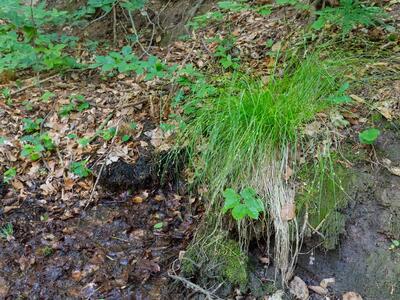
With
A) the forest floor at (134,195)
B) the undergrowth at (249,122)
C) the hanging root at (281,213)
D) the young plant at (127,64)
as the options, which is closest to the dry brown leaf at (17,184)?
the forest floor at (134,195)

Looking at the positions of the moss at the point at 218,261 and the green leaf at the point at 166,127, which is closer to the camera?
the moss at the point at 218,261

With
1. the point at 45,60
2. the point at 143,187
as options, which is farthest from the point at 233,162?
the point at 45,60

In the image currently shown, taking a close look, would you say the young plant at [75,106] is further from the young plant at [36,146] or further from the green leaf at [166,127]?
the green leaf at [166,127]

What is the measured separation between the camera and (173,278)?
9.24 ft

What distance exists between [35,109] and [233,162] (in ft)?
8.32

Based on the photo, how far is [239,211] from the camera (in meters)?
2.42

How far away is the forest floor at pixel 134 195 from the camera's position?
264cm

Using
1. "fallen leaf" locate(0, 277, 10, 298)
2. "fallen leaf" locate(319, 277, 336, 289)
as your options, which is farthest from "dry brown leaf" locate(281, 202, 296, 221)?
"fallen leaf" locate(0, 277, 10, 298)

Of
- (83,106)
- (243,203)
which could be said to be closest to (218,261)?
(243,203)

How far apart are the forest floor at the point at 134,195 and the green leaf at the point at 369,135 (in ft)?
0.30

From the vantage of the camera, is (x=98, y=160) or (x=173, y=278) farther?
(x=98, y=160)

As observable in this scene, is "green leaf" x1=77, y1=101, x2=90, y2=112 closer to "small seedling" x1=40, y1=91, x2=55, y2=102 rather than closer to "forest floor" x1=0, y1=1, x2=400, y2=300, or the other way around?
"forest floor" x1=0, y1=1, x2=400, y2=300

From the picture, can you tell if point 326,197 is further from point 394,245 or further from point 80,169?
point 80,169

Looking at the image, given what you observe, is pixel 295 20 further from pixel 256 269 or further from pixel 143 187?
pixel 256 269
